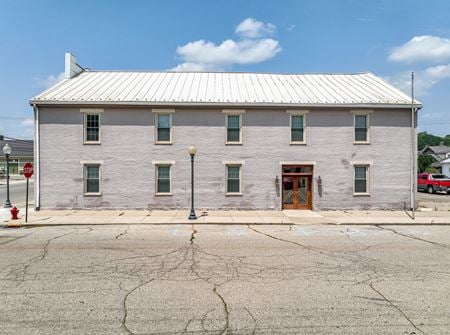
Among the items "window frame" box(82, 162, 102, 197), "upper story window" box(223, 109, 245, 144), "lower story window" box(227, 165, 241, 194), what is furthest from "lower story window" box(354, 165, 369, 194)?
"window frame" box(82, 162, 102, 197)

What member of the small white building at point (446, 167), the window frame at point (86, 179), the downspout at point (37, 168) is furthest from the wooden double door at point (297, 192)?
the small white building at point (446, 167)

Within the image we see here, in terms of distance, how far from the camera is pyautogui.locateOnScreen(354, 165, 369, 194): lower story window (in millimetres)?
18531

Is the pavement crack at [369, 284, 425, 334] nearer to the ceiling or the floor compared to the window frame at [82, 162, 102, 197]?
nearer to the floor

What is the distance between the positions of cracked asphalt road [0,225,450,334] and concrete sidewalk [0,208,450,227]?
11.3ft

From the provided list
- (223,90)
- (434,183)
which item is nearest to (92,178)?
(223,90)

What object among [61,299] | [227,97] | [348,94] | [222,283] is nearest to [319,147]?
[348,94]

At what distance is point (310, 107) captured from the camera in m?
18.3

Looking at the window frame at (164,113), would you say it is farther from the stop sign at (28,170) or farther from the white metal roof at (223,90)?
the stop sign at (28,170)

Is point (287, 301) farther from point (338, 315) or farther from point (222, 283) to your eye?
point (222, 283)

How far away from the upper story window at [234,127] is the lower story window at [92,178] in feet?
24.6

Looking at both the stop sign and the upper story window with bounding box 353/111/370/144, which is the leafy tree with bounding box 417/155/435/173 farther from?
the stop sign

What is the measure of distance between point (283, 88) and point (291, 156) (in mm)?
4921

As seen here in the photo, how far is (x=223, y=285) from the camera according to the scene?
6.26 m

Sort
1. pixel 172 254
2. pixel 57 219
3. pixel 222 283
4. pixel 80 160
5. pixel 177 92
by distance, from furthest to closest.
Answer: pixel 177 92 → pixel 80 160 → pixel 57 219 → pixel 172 254 → pixel 222 283
